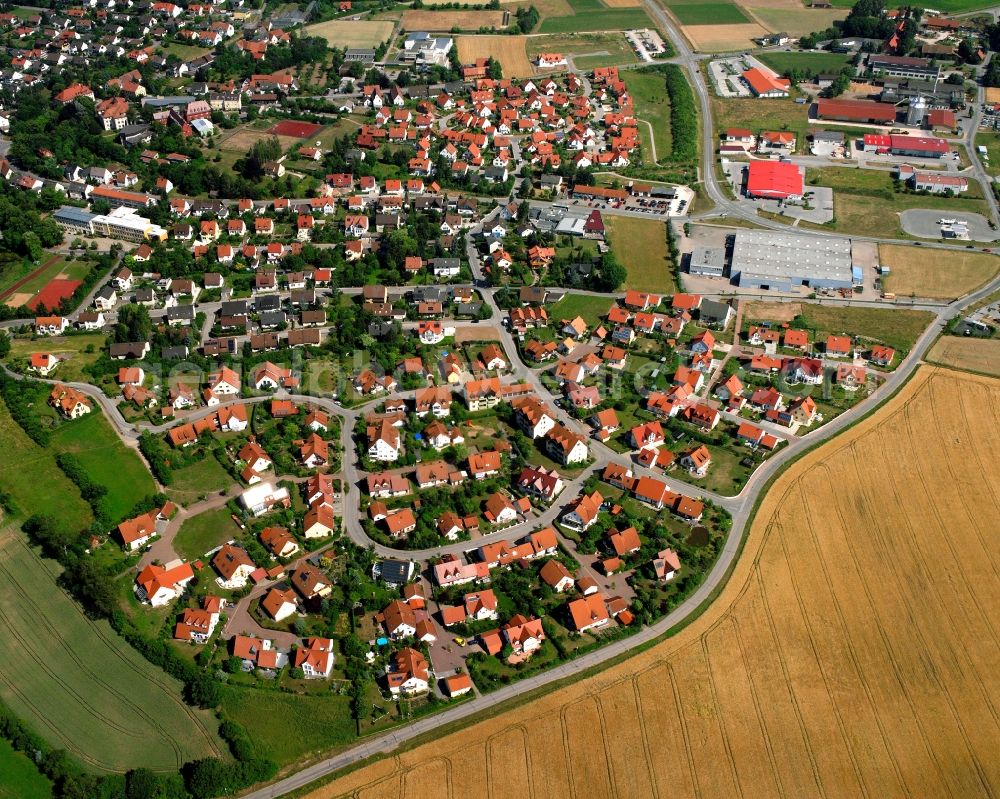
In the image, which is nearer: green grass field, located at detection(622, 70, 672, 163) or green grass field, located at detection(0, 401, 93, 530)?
green grass field, located at detection(0, 401, 93, 530)

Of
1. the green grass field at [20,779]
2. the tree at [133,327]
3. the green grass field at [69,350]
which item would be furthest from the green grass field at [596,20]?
the green grass field at [20,779]

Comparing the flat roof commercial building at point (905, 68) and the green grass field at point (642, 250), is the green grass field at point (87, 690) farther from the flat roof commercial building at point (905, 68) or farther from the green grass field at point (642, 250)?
the flat roof commercial building at point (905, 68)

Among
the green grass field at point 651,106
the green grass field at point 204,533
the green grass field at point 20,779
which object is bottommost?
the green grass field at point 651,106

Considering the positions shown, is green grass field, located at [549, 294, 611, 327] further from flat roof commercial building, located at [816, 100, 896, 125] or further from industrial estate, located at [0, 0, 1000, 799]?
flat roof commercial building, located at [816, 100, 896, 125]

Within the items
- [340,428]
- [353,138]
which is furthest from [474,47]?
[340,428]

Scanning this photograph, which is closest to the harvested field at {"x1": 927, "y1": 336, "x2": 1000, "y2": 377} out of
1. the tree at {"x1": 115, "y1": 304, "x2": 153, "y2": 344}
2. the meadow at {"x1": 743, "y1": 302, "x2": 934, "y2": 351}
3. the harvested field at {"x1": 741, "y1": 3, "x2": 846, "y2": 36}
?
the meadow at {"x1": 743, "y1": 302, "x2": 934, "y2": 351}

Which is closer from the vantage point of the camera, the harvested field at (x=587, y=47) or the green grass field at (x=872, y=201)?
the green grass field at (x=872, y=201)
